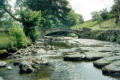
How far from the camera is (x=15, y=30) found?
108 feet

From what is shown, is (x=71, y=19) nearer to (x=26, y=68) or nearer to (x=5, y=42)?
(x=5, y=42)

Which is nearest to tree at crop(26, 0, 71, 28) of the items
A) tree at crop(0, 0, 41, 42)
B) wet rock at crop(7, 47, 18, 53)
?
tree at crop(0, 0, 41, 42)

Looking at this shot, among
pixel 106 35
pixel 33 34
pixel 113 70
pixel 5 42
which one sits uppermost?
pixel 33 34

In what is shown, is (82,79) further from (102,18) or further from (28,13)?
(102,18)

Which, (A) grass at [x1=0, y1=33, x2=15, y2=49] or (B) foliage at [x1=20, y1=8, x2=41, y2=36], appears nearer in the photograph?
(A) grass at [x1=0, y1=33, x2=15, y2=49]

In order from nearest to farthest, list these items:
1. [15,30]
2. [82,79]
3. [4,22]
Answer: [82,79], [15,30], [4,22]

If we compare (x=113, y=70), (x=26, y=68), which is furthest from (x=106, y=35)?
(x=26, y=68)

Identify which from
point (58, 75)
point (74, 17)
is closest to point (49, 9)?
point (74, 17)

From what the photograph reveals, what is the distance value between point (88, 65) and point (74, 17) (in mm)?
97819

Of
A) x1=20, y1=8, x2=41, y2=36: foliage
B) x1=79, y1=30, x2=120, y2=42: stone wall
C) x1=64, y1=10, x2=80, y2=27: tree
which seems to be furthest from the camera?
x1=64, y1=10, x2=80, y2=27: tree

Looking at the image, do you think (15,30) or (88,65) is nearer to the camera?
(88,65)

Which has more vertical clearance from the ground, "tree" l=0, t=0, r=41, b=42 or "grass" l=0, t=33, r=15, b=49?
"tree" l=0, t=0, r=41, b=42

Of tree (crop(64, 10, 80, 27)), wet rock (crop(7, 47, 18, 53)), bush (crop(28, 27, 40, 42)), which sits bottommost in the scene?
wet rock (crop(7, 47, 18, 53))

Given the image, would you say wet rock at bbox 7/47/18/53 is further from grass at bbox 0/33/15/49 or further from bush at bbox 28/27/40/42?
bush at bbox 28/27/40/42
